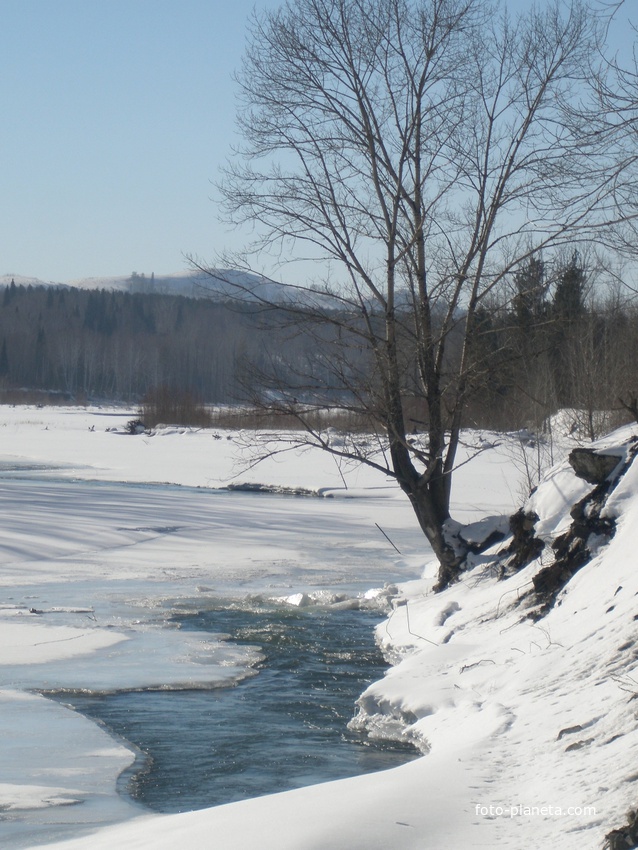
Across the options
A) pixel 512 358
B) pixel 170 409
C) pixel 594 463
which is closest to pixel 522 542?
pixel 594 463

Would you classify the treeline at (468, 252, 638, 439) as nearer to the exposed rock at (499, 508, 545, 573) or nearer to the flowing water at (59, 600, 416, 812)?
the exposed rock at (499, 508, 545, 573)

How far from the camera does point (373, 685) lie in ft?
25.0

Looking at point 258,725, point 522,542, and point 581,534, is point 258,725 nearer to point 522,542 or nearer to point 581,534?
point 581,534

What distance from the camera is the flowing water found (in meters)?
5.93

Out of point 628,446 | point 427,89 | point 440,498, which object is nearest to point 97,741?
point 628,446

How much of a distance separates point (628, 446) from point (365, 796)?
17.5ft

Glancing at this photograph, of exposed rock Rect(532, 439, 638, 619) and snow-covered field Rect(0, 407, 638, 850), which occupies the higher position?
exposed rock Rect(532, 439, 638, 619)

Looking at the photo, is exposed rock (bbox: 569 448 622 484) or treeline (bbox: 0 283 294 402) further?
treeline (bbox: 0 283 294 402)

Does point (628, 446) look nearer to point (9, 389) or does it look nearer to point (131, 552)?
point (131, 552)

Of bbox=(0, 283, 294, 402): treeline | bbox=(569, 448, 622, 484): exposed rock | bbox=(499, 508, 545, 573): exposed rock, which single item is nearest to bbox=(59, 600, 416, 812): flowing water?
bbox=(499, 508, 545, 573): exposed rock

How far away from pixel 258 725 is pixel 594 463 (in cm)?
384

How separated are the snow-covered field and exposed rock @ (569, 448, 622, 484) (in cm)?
31

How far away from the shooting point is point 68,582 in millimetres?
12695

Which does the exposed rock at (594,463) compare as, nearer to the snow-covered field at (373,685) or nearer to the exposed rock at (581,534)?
the exposed rock at (581,534)
